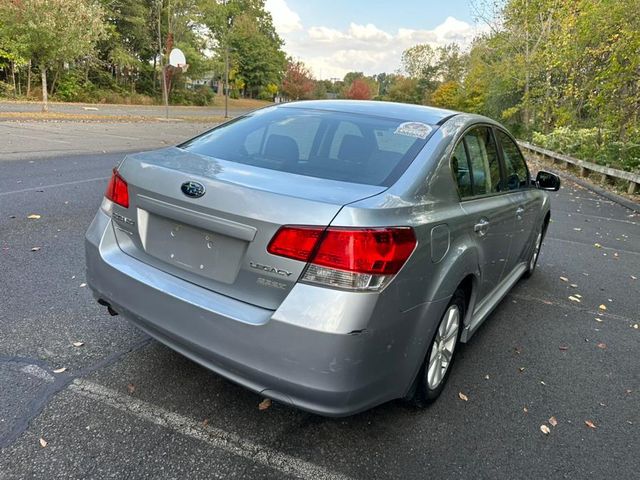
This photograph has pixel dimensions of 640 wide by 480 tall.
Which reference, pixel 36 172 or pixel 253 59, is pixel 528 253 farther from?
pixel 253 59

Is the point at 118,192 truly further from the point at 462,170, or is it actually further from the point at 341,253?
the point at 462,170

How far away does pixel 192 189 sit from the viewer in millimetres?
2230

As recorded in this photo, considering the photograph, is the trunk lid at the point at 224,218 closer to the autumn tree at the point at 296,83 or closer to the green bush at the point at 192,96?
the green bush at the point at 192,96

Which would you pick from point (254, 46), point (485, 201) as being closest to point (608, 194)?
point (485, 201)

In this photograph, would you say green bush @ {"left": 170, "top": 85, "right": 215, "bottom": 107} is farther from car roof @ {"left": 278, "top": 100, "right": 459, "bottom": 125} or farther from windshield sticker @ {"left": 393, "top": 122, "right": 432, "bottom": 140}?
windshield sticker @ {"left": 393, "top": 122, "right": 432, "bottom": 140}

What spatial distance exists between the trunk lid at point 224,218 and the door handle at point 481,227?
0.84 m

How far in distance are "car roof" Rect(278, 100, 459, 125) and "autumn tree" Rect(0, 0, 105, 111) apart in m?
20.3

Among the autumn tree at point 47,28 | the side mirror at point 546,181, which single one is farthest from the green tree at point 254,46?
the side mirror at point 546,181

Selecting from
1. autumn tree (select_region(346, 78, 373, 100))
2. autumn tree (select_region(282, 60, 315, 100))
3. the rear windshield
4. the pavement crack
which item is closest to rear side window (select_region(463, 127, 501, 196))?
the rear windshield

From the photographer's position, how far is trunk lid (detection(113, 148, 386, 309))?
79.4 inches

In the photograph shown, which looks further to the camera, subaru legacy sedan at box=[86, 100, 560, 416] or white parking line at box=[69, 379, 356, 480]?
white parking line at box=[69, 379, 356, 480]

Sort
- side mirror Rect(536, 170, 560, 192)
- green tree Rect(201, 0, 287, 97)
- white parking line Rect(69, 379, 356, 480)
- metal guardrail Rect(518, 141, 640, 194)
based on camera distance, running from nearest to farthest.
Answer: white parking line Rect(69, 379, 356, 480)
side mirror Rect(536, 170, 560, 192)
metal guardrail Rect(518, 141, 640, 194)
green tree Rect(201, 0, 287, 97)

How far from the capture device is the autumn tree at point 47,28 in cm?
1903

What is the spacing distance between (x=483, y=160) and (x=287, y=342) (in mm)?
1966
